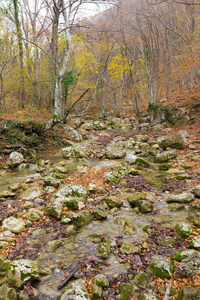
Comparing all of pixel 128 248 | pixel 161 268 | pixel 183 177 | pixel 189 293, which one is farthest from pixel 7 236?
pixel 183 177

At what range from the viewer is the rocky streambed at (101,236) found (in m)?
2.50

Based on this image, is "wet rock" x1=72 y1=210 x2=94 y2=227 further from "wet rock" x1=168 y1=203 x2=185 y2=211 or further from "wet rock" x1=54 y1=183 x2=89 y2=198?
"wet rock" x1=168 y1=203 x2=185 y2=211

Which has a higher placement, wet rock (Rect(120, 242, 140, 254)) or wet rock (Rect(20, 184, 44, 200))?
wet rock (Rect(20, 184, 44, 200))

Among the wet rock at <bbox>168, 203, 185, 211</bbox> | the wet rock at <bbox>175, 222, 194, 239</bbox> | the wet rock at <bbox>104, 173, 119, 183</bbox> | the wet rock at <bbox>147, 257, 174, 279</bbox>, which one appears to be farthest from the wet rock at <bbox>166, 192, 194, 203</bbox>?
the wet rock at <bbox>147, 257, 174, 279</bbox>

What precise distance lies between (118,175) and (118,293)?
4702 mm

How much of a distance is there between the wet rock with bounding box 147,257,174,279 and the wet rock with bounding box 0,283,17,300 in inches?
76.8

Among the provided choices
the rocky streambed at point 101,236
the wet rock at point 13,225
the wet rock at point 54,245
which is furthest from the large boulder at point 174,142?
the wet rock at point 13,225

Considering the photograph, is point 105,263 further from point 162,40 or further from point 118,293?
point 162,40

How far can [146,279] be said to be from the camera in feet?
8.51

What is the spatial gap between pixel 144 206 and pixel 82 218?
165cm

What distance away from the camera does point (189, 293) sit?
2.11 metres

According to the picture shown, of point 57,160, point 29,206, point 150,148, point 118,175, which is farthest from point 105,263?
point 150,148

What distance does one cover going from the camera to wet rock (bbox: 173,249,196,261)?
2.83 meters

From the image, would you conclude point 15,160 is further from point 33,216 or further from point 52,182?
point 33,216
